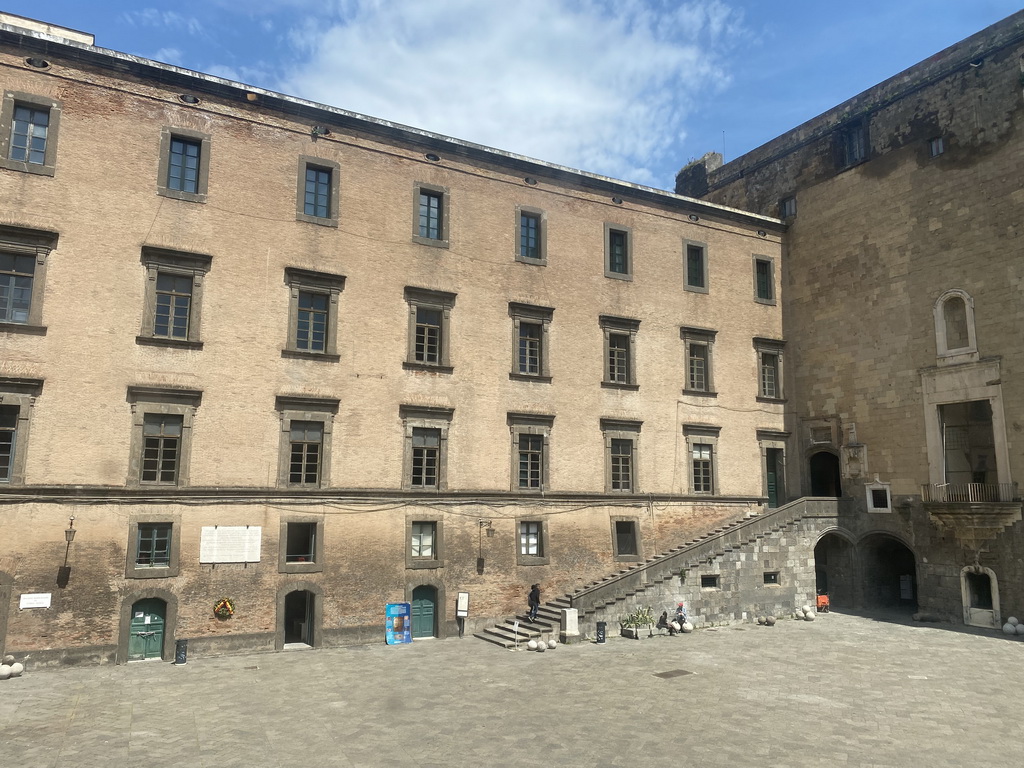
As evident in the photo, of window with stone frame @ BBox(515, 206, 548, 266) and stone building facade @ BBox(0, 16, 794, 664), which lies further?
window with stone frame @ BBox(515, 206, 548, 266)

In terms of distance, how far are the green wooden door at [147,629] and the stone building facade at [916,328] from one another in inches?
1009

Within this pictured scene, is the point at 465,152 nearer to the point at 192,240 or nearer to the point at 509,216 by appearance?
the point at 509,216

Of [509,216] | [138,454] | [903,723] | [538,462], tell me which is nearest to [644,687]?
[903,723]

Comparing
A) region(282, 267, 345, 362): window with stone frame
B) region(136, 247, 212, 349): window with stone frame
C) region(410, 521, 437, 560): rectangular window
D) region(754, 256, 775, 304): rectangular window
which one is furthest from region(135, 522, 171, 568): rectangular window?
region(754, 256, 775, 304): rectangular window

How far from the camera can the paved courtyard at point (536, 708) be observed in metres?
14.0

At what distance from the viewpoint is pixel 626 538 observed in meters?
29.9

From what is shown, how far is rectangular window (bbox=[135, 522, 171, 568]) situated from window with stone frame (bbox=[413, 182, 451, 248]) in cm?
1271

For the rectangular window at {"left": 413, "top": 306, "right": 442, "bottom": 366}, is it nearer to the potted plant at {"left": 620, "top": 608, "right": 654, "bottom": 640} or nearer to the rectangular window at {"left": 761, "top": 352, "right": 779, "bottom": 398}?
the potted plant at {"left": 620, "top": 608, "right": 654, "bottom": 640}

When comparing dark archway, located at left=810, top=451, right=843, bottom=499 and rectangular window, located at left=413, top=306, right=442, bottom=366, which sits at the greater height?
rectangular window, located at left=413, top=306, right=442, bottom=366

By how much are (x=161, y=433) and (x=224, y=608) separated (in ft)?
18.1

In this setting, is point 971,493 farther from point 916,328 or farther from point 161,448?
point 161,448

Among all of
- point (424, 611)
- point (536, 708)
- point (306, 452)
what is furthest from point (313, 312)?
point (536, 708)

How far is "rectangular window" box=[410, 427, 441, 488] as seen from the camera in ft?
86.1

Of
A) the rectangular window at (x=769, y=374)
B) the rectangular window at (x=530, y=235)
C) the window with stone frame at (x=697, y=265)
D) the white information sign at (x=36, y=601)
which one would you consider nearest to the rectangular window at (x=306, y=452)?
the white information sign at (x=36, y=601)
